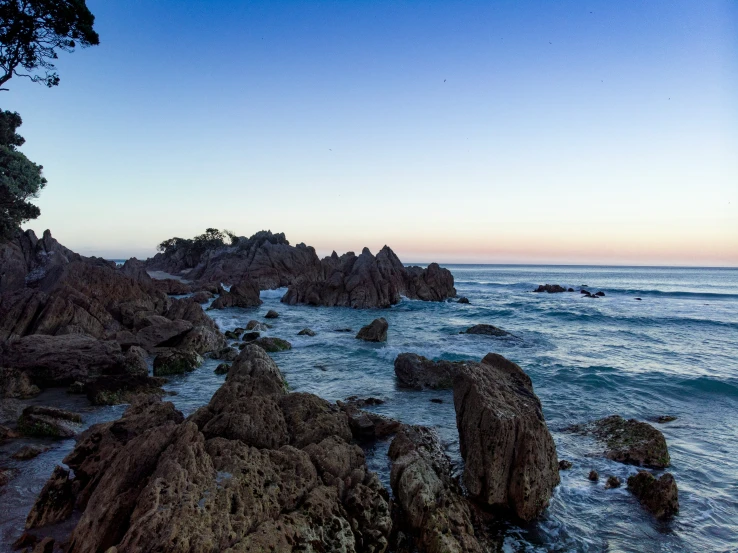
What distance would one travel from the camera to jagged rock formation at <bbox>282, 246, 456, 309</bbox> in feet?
177

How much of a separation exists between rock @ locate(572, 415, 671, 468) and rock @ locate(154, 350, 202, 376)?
55.7 ft

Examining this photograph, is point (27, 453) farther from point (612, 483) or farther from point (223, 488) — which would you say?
point (612, 483)

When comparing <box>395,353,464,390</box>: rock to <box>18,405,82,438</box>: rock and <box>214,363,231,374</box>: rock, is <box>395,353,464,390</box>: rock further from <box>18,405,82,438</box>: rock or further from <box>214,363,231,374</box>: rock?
<box>18,405,82,438</box>: rock

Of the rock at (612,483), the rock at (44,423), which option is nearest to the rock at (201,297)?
the rock at (44,423)

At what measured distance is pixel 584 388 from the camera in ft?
61.1

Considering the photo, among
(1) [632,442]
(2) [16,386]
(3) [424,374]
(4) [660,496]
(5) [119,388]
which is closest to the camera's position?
(4) [660,496]

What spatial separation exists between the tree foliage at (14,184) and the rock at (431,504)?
2649cm

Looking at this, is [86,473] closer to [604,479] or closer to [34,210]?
[604,479]

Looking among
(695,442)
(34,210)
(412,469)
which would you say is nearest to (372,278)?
(34,210)

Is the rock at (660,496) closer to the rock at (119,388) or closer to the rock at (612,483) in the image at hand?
the rock at (612,483)

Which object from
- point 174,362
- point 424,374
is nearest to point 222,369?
point 174,362

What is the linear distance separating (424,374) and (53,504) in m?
13.6

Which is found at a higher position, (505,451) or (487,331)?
(505,451)

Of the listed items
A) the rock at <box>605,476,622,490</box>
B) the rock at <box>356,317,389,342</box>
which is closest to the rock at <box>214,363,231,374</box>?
the rock at <box>356,317,389,342</box>
